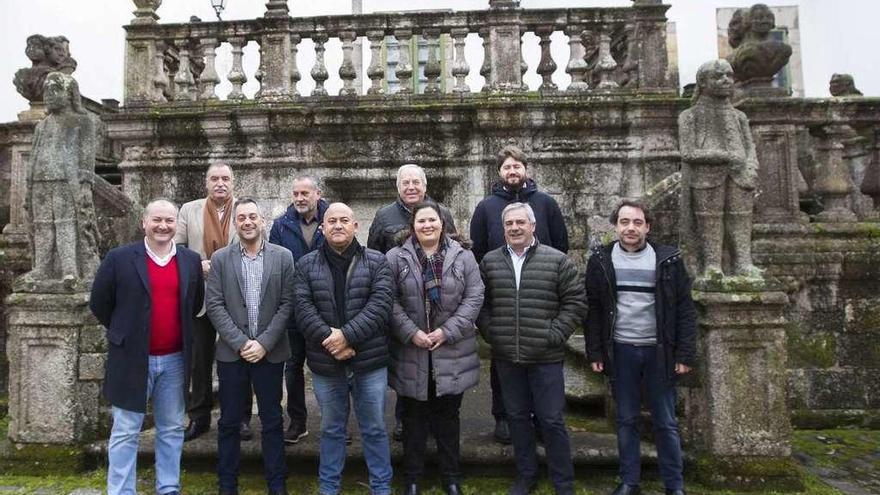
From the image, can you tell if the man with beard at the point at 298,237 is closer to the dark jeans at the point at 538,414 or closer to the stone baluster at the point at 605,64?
the dark jeans at the point at 538,414

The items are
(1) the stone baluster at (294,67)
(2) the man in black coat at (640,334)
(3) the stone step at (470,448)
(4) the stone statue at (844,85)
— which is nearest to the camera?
(2) the man in black coat at (640,334)

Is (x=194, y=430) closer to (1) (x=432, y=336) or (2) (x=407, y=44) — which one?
(1) (x=432, y=336)

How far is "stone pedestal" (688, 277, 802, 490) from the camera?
4.00m

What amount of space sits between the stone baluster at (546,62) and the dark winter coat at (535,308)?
3.68 metres

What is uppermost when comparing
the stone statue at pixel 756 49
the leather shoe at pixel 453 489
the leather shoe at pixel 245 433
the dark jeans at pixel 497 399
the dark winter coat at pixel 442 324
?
the stone statue at pixel 756 49

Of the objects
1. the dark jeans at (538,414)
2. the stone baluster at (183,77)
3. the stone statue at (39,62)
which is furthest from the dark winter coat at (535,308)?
the stone statue at (39,62)

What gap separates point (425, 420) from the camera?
3.71 m

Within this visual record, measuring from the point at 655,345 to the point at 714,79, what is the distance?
2036 millimetres

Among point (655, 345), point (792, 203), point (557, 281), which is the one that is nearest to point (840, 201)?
point (792, 203)

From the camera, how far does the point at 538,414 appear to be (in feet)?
12.0

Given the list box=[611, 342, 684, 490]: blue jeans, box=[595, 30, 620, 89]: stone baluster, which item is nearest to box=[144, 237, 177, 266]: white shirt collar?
box=[611, 342, 684, 490]: blue jeans

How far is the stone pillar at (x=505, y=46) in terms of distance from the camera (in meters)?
6.72

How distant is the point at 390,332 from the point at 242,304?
3.05 feet

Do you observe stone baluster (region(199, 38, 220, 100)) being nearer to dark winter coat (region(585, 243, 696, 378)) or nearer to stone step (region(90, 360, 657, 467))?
stone step (region(90, 360, 657, 467))
